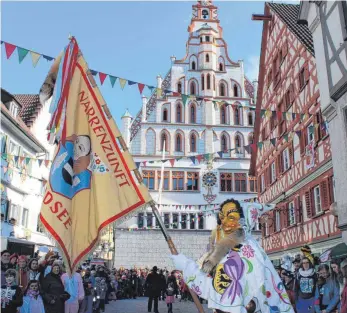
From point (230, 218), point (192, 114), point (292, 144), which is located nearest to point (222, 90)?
point (192, 114)

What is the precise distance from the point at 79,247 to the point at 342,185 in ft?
28.0

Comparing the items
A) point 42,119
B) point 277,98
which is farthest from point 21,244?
point 277,98

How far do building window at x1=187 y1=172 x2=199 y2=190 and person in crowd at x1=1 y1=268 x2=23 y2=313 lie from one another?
2444 centimetres

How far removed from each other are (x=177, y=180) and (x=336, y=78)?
A: 1963 cm

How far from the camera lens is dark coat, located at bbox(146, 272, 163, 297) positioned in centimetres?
1235

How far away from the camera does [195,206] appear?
96.0 feet

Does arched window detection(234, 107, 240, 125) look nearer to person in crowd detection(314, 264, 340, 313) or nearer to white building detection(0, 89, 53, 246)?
white building detection(0, 89, 53, 246)

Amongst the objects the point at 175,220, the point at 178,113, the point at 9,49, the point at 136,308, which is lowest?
the point at 136,308

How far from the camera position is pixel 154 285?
40.5 feet

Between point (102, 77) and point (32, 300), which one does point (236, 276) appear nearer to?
point (32, 300)

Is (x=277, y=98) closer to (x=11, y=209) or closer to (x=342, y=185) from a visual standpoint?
(x=342, y=185)

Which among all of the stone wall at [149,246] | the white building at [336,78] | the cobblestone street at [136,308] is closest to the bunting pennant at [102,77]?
the white building at [336,78]

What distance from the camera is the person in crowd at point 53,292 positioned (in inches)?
250

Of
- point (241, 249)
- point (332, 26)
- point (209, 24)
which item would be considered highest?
point (209, 24)
